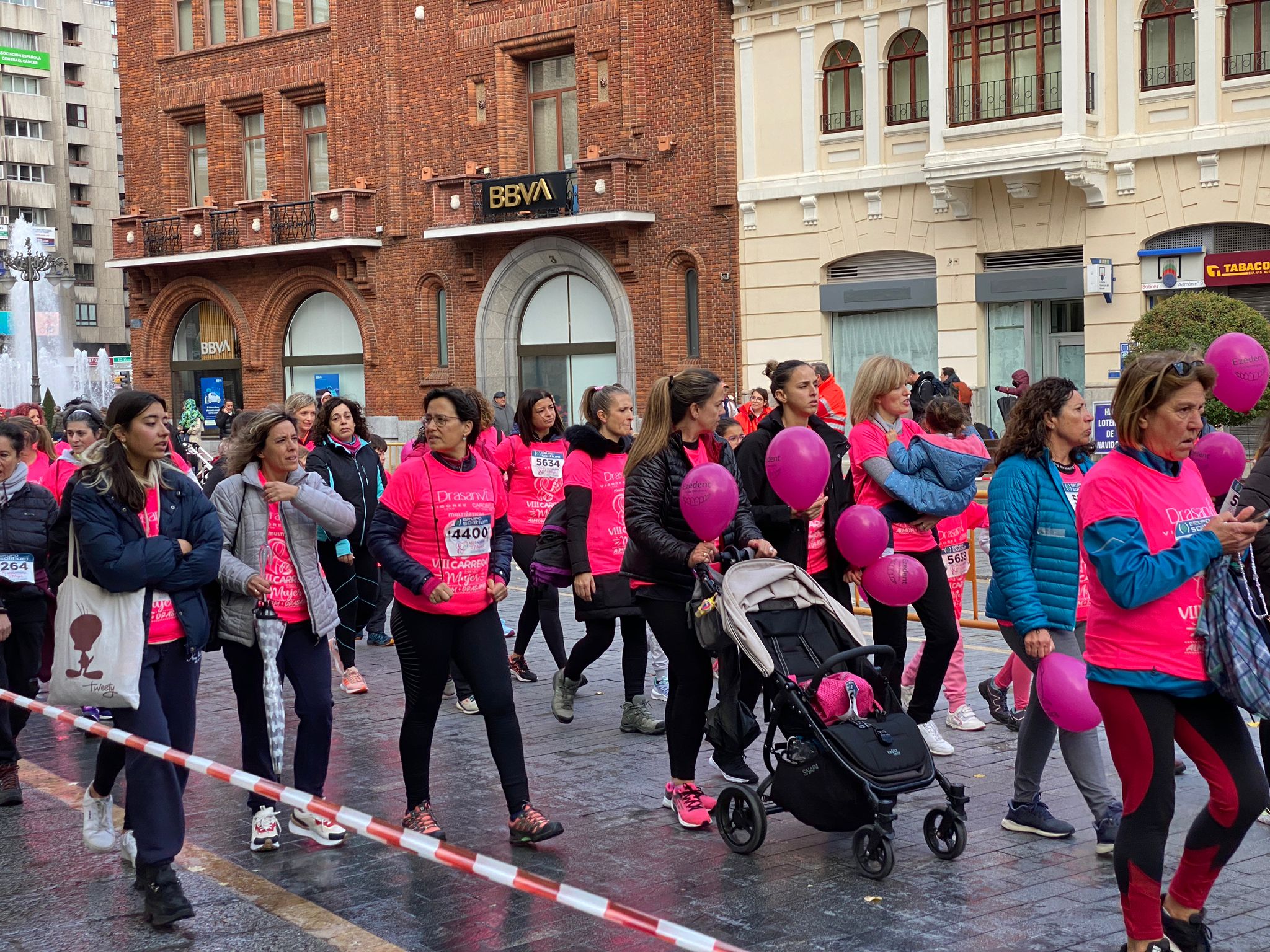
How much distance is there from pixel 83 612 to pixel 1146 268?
68.1 ft

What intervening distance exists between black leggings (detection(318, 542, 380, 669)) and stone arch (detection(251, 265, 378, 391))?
77.6 ft

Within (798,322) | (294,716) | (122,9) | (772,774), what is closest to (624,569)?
(772,774)

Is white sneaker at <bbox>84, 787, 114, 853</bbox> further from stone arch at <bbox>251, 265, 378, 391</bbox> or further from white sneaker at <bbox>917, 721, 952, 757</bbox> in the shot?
stone arch at <bbox>251, 265, 378, 391</bbox>

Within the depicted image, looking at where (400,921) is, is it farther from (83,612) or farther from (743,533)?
(743,533)

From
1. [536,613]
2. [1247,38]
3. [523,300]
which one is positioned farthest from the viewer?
[523,300]

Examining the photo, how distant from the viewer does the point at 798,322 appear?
27.3 m

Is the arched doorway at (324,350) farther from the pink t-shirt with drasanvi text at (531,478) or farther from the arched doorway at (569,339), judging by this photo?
the pink t-shirt with drasanvi text at (531,478)

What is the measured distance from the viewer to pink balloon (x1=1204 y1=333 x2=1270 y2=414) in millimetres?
6859

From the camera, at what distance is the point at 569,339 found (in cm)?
3119

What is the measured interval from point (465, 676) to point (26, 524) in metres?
2.51

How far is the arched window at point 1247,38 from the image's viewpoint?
71.8 feet

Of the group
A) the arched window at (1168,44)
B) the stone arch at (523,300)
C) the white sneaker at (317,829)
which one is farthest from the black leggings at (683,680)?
the stone arch at (523,300)

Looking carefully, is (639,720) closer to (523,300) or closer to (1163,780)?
(1163,780)

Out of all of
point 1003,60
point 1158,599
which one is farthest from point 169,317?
point 1158,599
